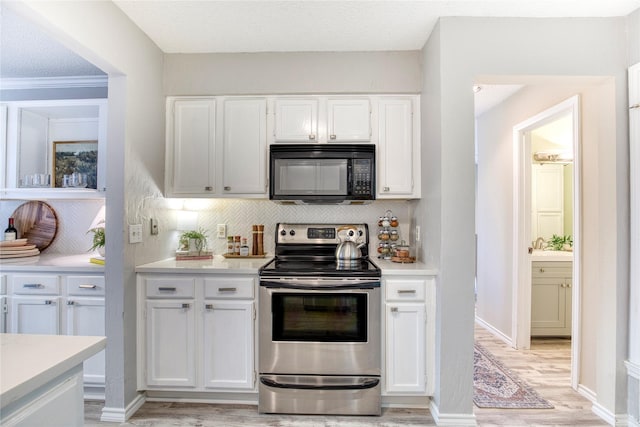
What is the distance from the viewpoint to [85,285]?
2.32 m

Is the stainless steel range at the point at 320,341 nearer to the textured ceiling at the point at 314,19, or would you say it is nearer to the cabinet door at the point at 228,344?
the cabinet door at the point at 228,344

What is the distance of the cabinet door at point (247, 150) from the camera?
2.67 metres

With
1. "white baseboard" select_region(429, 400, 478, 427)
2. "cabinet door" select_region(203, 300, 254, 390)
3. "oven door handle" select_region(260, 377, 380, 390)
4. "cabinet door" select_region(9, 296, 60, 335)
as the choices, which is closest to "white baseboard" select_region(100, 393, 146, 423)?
"cabinet door" select_region(203, 300, 254, 390)

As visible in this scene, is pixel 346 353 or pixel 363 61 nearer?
pixel 346 353

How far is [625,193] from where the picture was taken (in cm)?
211

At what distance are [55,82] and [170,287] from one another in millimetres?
2036

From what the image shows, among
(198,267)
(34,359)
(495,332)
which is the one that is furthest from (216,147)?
(495,332)

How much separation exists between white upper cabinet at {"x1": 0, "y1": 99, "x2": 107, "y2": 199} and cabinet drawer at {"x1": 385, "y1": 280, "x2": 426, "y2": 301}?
7.38 ft

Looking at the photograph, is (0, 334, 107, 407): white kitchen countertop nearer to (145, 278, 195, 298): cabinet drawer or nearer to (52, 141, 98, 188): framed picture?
(145, 278, 195, 298): cabinet drawer

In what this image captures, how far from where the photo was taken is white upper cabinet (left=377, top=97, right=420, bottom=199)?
8.63 ft

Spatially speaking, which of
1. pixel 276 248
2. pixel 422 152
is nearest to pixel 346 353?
pixel 276 248

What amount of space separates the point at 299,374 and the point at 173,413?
864 mm

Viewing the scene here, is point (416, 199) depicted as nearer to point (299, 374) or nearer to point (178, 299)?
point (299, 374)

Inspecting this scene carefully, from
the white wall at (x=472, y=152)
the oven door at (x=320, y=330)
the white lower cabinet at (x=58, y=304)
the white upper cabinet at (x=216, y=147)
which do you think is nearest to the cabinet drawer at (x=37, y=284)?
the white lower cabinet at (x=58, y=304)
